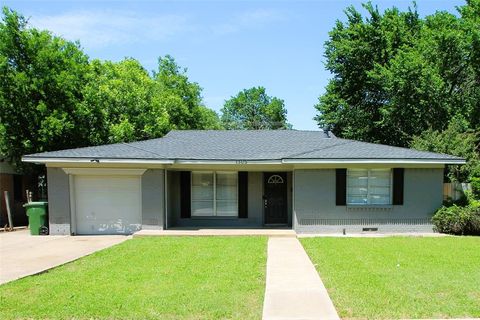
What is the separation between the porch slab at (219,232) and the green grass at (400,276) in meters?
1.68

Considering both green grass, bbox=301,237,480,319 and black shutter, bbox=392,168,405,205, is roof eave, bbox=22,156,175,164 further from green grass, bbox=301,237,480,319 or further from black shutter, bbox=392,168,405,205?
black shutter, bbox=392,168,405,205

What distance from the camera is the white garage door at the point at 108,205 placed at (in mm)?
15297

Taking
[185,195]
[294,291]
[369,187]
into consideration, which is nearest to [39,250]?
[185,195]

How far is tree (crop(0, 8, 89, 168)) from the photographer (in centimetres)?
1992

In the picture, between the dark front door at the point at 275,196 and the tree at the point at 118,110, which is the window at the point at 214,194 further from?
the tree at the point at 118,110

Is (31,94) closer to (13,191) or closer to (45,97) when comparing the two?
(45,97)

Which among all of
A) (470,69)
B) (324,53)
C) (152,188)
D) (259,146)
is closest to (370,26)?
(324,53)

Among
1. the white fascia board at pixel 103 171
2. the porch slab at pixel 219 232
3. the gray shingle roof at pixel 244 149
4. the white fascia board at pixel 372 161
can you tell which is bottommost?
the porch slab at pixel 219 232

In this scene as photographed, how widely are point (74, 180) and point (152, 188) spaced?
2.87 meters

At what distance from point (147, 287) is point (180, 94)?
37883 millimetres

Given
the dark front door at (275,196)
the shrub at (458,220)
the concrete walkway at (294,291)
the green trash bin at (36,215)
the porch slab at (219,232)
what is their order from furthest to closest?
the dark front door at (275,196), the green trash bin at (36,215), the porch slab at (219,232), the shrub at (458,220), the concrete walkway at (294,291)

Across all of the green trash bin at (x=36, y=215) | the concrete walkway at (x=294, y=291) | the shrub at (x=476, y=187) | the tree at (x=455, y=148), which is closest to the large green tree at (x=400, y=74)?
the tree at (x=455, y=148)

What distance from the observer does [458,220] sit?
14.0 metres

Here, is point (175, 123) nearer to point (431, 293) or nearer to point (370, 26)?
point (370, 26)
